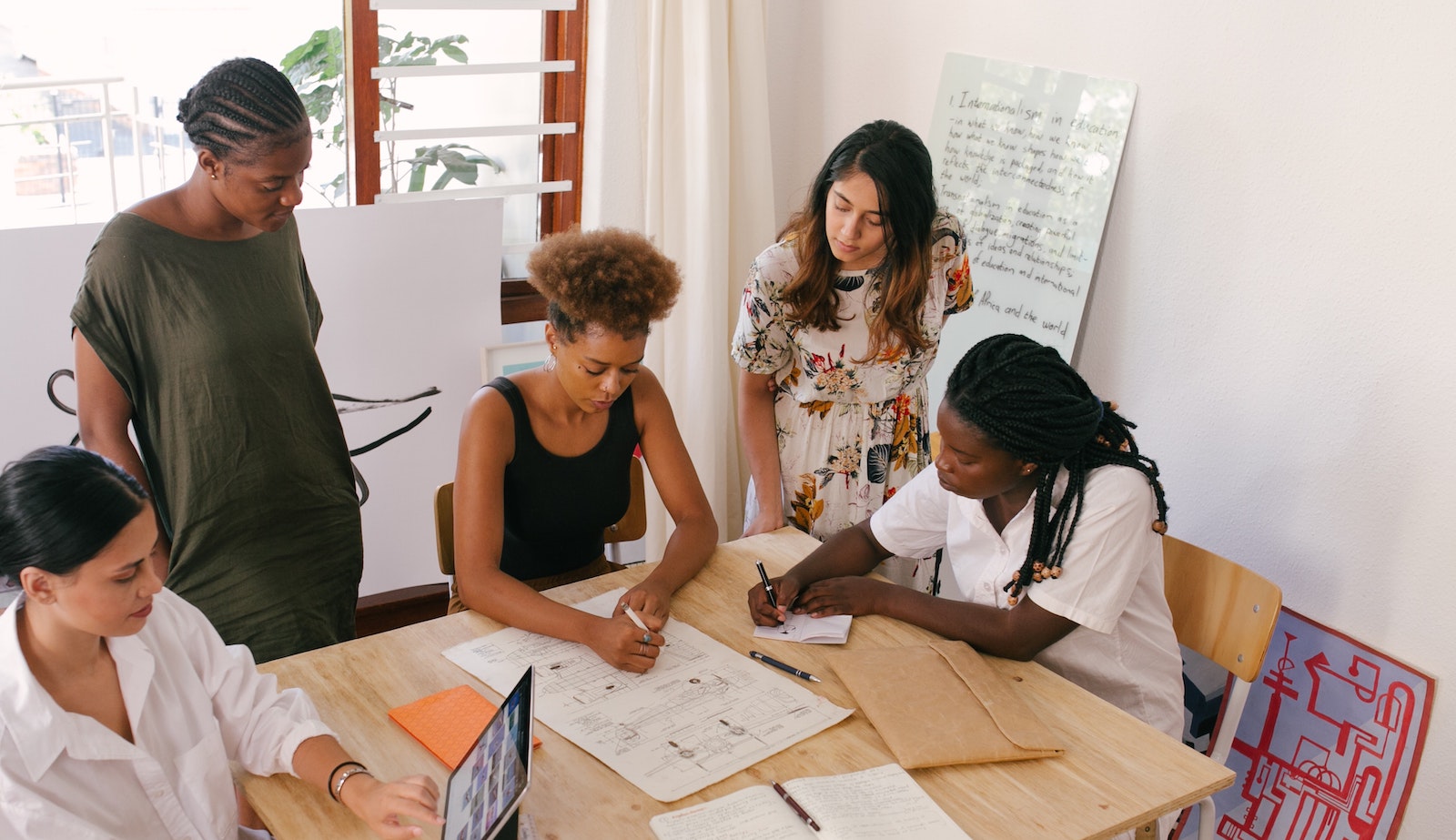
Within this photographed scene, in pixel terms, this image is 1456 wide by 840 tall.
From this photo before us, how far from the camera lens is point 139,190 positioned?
2789 millimetres

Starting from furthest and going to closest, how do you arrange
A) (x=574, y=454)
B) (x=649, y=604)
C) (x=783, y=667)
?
(x=574, y=454)
(x=649, y=604)
(x=783, y=667)

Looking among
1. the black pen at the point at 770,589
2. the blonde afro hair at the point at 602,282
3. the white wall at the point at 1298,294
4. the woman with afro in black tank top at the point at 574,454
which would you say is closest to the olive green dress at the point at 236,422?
the woman with afro in black tank top at the point at 574,454

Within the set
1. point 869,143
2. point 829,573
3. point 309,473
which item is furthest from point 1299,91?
point 309,473

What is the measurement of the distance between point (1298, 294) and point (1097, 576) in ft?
2.84

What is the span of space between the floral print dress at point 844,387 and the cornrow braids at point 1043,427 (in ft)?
1.64

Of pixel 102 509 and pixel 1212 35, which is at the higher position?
pixel 1212 35

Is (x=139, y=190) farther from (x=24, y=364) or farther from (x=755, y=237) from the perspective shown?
(x=755, y=237)

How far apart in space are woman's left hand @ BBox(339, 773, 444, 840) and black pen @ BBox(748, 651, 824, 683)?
0.54m

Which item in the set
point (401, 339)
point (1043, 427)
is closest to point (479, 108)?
point (401, 339)

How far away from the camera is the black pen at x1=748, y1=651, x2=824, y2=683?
64.2 inches

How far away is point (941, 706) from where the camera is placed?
5.06ft

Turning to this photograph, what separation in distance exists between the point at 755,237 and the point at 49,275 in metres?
1.80

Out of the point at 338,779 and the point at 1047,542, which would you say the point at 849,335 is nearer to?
the point at 1047,542

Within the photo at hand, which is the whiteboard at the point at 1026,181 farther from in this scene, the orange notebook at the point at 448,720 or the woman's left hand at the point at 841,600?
the orange notebook at the point at 448,720
